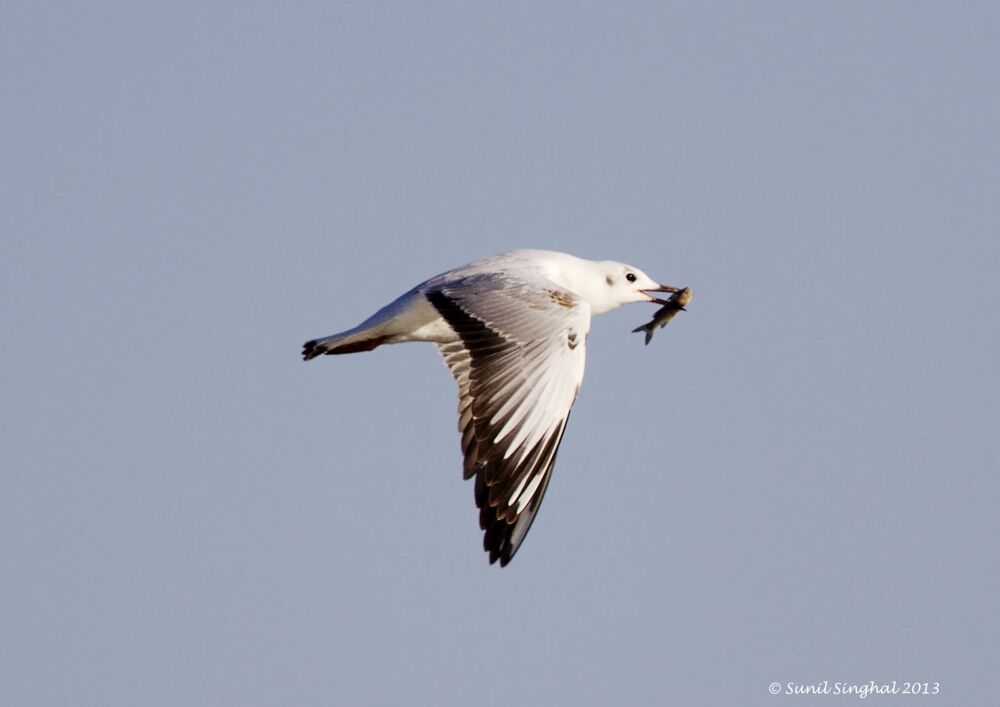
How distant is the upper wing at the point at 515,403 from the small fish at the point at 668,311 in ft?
8.28

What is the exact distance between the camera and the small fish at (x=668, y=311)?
15.8m

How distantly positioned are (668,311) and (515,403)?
11.4 feet

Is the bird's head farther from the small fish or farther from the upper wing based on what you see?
the upper wing

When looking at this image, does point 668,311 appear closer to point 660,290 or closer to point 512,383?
point 660,290

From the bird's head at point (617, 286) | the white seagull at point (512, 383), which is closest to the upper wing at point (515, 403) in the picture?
the white seagull at point (512, 383)

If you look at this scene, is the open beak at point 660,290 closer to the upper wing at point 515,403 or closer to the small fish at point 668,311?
the small fish at point 668,311

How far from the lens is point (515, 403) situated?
1276cm

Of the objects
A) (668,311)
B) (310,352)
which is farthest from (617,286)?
(310,352)

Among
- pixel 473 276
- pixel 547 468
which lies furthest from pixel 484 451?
pixel 473 276

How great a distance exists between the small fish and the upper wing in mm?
2525

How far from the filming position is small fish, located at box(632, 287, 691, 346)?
15.8 metres

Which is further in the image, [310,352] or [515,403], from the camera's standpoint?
A: [310,352]

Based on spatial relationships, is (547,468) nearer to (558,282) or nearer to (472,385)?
(472,385)

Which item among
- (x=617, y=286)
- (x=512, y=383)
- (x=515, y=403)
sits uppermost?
(x=617, y=286)
